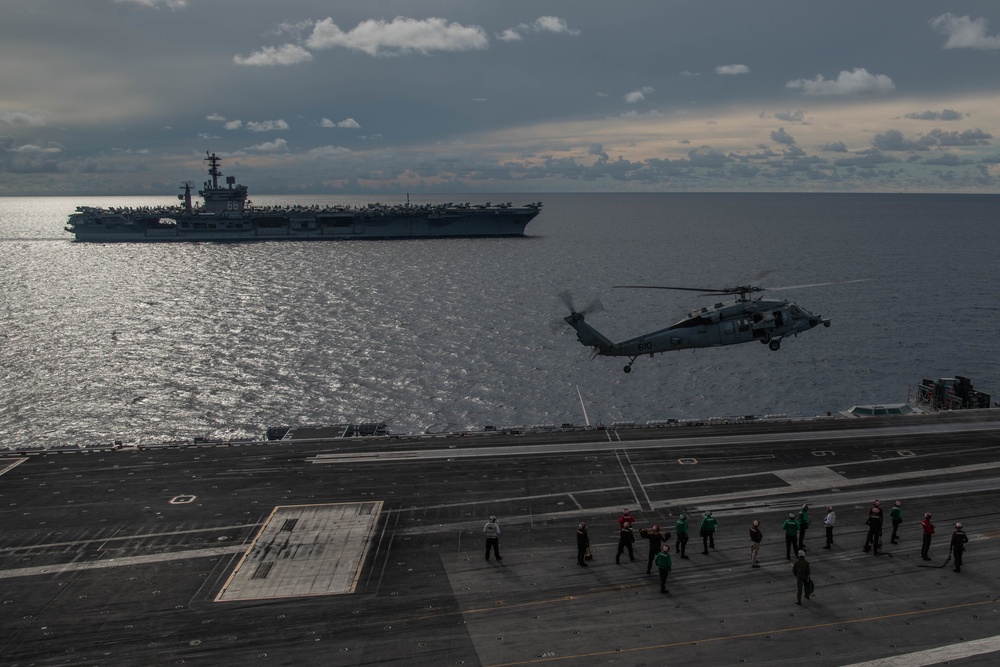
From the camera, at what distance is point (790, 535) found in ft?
69.6

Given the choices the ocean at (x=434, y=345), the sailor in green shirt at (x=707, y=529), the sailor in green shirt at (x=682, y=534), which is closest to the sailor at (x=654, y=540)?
the sailor in green shirt at (x=682, y=534)

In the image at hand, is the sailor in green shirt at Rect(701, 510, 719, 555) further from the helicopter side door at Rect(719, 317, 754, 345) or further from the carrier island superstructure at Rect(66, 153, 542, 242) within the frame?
the carrier island superstructure at Rect(66, 153, 542, 242)

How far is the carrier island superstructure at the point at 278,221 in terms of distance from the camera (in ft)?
546

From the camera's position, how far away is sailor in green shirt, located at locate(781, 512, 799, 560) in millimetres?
21047

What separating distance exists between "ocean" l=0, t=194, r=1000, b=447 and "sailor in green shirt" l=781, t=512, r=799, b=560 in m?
11.9

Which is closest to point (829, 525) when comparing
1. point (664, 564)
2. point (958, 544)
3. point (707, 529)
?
point (958, 544)

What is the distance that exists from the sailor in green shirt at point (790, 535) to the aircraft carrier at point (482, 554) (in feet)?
1.35

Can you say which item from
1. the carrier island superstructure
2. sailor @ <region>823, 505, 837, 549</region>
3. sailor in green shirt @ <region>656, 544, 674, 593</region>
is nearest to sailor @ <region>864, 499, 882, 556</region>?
sailor @ <region>823, 505, 837, 549</region>

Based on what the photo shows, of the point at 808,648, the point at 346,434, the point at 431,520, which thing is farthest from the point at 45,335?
the point at 808,648

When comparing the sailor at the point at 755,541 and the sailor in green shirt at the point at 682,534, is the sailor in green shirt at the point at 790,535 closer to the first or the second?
the sailor at the point at 755,541

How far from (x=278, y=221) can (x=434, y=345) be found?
109 metres

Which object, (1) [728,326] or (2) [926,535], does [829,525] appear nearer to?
(2) [926,535]

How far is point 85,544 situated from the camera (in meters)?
23.5

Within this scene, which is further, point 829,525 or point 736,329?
point 736,329
